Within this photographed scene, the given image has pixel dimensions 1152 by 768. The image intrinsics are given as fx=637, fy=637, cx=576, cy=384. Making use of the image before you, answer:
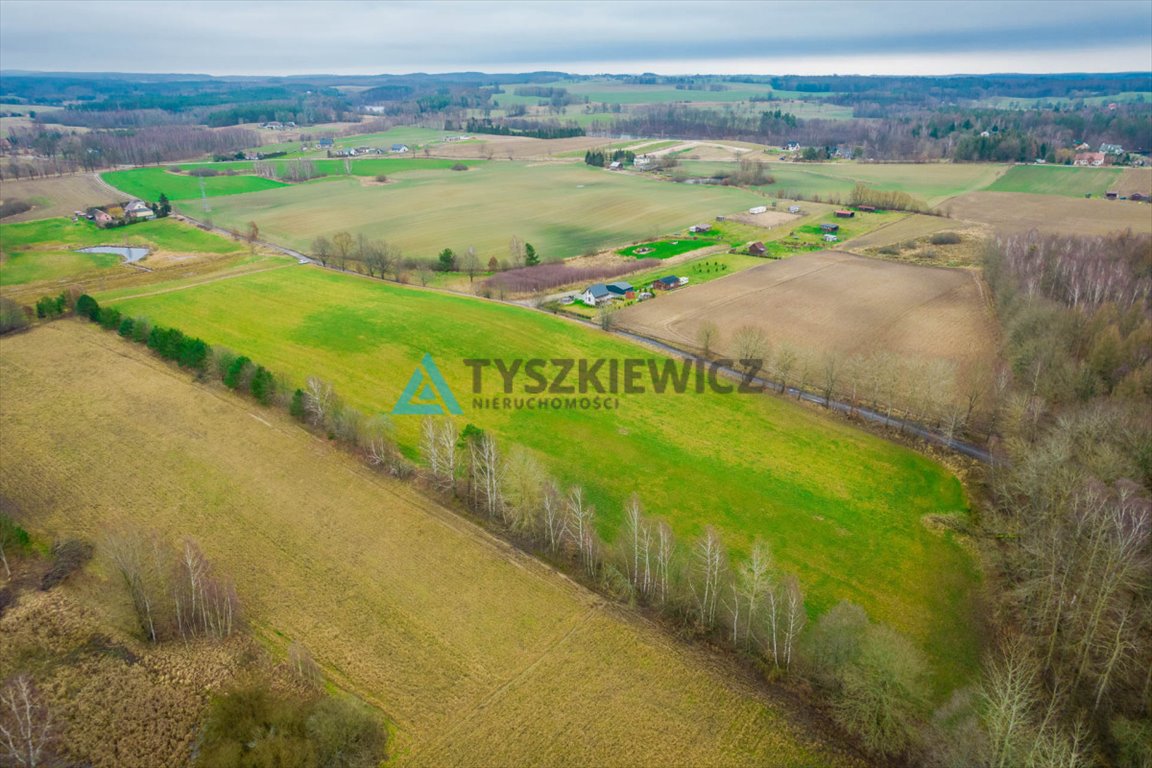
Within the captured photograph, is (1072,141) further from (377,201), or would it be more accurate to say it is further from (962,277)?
(377,201)

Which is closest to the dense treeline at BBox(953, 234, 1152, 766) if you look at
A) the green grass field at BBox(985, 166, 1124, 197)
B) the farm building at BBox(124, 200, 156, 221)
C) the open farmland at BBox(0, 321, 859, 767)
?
the open farmland at BBox(0, 321, 859, 767)

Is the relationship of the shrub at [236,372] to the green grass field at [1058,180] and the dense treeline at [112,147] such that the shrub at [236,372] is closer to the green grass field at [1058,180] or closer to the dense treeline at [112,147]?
the green grass field at [1058,180]

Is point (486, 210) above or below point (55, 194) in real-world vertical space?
below

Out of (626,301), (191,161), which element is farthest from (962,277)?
(191,161)

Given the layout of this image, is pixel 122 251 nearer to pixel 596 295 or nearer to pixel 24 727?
pixel 596 295

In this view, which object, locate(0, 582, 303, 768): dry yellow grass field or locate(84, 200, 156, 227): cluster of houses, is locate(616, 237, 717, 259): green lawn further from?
locate(84, 200, 156, 227): cluster of houses

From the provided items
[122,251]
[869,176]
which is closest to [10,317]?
[122,251]
